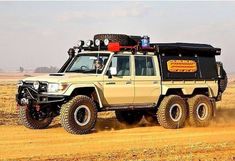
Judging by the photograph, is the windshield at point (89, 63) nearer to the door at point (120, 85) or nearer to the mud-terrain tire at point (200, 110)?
the door at point (120, 85)

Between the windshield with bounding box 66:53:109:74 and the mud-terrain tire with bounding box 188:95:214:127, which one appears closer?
the windshield with bounding box 66:53:109:74

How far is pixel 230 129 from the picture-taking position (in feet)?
43.1

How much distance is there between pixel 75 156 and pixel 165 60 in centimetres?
577

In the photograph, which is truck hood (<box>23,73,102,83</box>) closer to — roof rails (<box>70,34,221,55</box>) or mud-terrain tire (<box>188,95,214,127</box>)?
roof rails (<box>70,34,221,55</box>)

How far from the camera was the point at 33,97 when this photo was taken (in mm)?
11750

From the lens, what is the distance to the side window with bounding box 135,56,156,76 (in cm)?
1298

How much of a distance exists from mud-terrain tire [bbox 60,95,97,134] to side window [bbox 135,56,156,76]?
181 cm

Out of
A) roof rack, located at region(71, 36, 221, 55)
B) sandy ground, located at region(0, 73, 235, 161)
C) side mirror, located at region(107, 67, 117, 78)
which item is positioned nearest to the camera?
sandy ground, located at region(0, 73, 235, 161)

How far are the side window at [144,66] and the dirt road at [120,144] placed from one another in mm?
1476

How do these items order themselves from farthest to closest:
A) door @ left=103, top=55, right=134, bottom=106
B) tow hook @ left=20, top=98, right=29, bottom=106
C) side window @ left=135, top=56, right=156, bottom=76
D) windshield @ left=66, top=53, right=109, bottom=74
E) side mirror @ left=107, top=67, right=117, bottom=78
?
side window @ left=135, top=56, right=156, bottom=76 < windshield @ left=66, top=53, right=109, bottom=74 < door @ left=103, top=55, right=134, bottom=106 < side mirror @ left=107, top=67, right=117, bottom=78 < tow hook @ left=20, top=98, right=29, bottom=106

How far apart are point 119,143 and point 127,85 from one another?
8.72ft

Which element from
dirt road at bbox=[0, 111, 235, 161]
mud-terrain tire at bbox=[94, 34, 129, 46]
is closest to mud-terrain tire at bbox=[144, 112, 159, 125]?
dirt road at bbox=[0, 111, 235, 161]

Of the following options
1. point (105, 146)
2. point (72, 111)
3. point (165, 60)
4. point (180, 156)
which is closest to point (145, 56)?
point (165, 60)

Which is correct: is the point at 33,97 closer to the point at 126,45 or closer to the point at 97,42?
the point at 97,42
